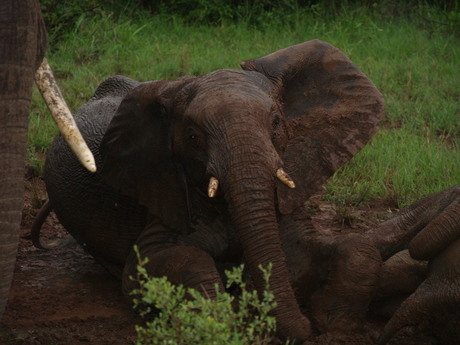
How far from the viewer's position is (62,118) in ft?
12.1

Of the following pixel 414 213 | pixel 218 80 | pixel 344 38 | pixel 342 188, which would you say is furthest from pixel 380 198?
pixel 344 38

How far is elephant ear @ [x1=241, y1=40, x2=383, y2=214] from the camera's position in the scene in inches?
193

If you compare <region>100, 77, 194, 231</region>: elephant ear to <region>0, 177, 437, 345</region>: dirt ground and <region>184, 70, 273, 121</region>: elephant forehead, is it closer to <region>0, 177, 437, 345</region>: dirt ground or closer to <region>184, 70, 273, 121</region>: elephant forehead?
<region>184, 70, 273, 121</region>: elephant forehead

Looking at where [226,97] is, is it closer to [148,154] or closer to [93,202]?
[148,154]

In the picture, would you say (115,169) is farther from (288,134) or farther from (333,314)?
(333,314)

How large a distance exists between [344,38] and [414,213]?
4187mm

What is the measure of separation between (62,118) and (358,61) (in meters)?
5.30

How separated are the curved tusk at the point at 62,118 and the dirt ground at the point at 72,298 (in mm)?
962

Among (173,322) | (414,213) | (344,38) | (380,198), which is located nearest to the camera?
(173,322)

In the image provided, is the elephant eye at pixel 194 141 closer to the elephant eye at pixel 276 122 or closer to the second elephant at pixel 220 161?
the second elephant at pixel 220 161

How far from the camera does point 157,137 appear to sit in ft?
16.2

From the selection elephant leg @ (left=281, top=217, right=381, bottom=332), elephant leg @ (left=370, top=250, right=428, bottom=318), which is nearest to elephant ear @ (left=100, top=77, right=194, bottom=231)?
elephant leg @ (left=281, top=217, right=381, bottom=332)

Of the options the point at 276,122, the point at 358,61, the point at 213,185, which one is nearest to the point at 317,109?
the point at 276,122

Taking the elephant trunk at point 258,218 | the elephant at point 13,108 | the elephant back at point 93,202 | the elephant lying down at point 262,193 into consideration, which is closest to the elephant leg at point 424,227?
the elephant lying down at point 262,193
